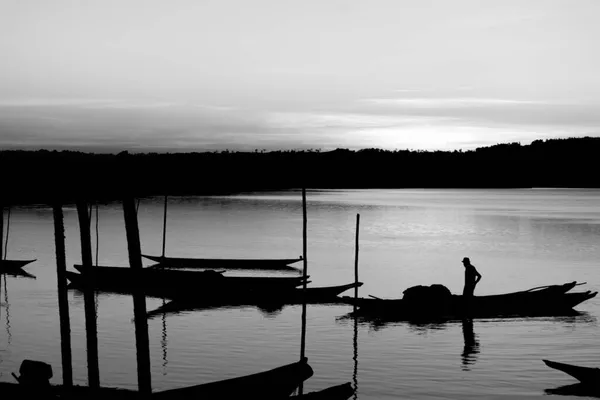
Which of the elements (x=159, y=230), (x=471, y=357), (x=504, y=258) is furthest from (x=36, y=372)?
(x=159, y=230)

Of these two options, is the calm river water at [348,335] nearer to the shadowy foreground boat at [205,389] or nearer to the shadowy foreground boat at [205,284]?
the shadowy foreground boat at [205,284]

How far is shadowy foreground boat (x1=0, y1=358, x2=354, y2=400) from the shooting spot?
9781mm

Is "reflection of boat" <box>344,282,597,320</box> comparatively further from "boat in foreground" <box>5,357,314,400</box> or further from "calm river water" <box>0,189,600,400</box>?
"boat in foreground" <box>5,357,314,400</box>

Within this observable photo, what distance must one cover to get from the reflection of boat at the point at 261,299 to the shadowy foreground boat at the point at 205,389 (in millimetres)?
13897

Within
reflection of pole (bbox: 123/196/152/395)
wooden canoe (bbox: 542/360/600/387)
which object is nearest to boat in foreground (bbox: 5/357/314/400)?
reflection of pole (bbox: 123/196/152/395)

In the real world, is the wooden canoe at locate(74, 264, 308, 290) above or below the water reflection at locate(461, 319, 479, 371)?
above

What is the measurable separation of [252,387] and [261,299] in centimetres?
1516

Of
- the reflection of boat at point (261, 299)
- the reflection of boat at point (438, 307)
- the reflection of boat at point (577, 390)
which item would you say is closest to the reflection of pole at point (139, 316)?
the reflection of boat at point (577, 390)

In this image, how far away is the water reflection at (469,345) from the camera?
1905cm

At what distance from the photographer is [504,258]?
48.8 metres

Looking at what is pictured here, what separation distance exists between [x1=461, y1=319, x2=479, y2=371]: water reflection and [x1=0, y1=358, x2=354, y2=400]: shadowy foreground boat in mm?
6744

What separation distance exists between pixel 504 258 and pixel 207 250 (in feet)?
65.5

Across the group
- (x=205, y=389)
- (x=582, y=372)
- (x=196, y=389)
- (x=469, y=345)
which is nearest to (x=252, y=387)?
(x=205, y=389)

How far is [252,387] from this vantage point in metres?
12.6
